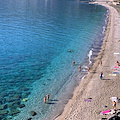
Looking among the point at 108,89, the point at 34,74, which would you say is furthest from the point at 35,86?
the point at 108,89

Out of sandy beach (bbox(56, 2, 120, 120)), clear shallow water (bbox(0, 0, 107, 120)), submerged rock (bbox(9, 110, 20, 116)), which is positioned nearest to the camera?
sandy beach (bbox(56, 2, 120, 120))

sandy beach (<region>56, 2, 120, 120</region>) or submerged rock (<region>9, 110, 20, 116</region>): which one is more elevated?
sandy beach (<region>56, 2, 120, 120</region>)

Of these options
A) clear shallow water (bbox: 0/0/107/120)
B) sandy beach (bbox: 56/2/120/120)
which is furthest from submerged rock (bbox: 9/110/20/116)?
sandy beach (bbox: 56/2/120/120)

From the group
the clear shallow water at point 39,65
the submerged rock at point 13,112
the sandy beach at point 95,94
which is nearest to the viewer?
the sandy beach at point 95,94

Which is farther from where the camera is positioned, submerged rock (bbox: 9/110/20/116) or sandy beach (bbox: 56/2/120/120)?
submerged rock (bbox: 9/110/20/116)

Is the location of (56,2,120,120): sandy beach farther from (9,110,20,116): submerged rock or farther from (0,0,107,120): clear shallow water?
(9,110,20,116): submerged rock

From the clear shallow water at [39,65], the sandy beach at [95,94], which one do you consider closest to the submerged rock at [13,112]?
the clear shallow water at [39,65]

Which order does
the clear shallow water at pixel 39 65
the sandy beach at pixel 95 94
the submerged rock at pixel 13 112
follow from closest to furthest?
the sandy beach at pixel 95 94 < the submerged rock at pixel 13 112 < the clear shallow water at pixel 39 65

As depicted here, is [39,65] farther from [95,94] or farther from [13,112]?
[13,112]

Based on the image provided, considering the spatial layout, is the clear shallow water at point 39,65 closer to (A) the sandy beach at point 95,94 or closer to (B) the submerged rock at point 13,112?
(B) the submerged rock at point 13,112

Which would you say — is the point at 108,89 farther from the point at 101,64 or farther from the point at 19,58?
the point at 19,58

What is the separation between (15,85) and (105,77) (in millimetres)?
18913

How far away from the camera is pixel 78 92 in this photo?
35.3 meters

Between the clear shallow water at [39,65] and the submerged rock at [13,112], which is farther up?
the clear shallow water at [39,65]
